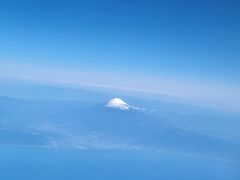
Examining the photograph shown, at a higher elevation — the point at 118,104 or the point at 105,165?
the point at 118,104

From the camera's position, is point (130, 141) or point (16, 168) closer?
point (16, 168)

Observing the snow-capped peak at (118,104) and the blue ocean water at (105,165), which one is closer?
the blue ocean water at (105,165)

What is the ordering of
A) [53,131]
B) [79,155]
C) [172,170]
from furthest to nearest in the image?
[53,131] < [79,155] < [172,170]

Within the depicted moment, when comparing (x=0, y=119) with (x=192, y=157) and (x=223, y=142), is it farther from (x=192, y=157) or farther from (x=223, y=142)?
(x=223, y=142)

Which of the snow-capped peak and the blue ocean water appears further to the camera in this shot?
the snow-capped peak

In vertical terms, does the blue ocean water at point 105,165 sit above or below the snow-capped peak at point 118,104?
below

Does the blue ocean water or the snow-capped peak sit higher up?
the snow-capped peak

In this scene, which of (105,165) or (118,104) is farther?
(118,104)

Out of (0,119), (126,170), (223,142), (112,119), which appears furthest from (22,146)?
(223,142)
